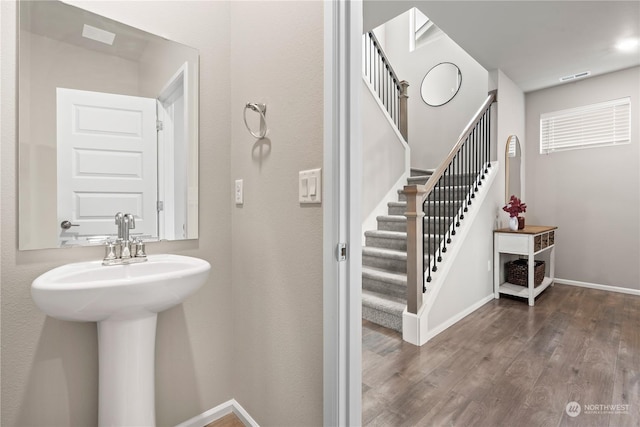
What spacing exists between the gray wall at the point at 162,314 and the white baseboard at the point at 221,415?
0.04 metres

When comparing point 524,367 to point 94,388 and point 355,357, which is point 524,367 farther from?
point 94,388

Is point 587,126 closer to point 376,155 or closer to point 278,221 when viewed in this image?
point 376,155

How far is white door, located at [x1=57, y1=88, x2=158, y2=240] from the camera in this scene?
1193mm

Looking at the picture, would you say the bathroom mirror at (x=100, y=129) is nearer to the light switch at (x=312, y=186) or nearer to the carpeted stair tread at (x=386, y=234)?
the light switch at (x=312, y=186)

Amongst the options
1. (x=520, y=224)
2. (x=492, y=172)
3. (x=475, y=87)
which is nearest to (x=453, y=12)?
(x=492, y=172)

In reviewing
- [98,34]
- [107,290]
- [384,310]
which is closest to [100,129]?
[98,34]

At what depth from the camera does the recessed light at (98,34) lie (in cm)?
122

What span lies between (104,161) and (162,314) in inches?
27.1

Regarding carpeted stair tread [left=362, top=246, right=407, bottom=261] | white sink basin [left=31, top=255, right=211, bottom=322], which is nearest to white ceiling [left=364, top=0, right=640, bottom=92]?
carpeted stair tread [left=362, top=246, right=407, bottom=261]

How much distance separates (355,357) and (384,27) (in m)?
5.69

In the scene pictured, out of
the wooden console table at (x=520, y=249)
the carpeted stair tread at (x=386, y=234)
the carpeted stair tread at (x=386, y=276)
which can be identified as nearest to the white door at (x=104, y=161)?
the carpeted stair tread at (x=386, y=276)

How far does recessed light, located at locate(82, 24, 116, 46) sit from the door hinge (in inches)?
48.7

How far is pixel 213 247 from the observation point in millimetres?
1532

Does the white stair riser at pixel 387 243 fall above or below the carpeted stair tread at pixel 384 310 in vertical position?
above
